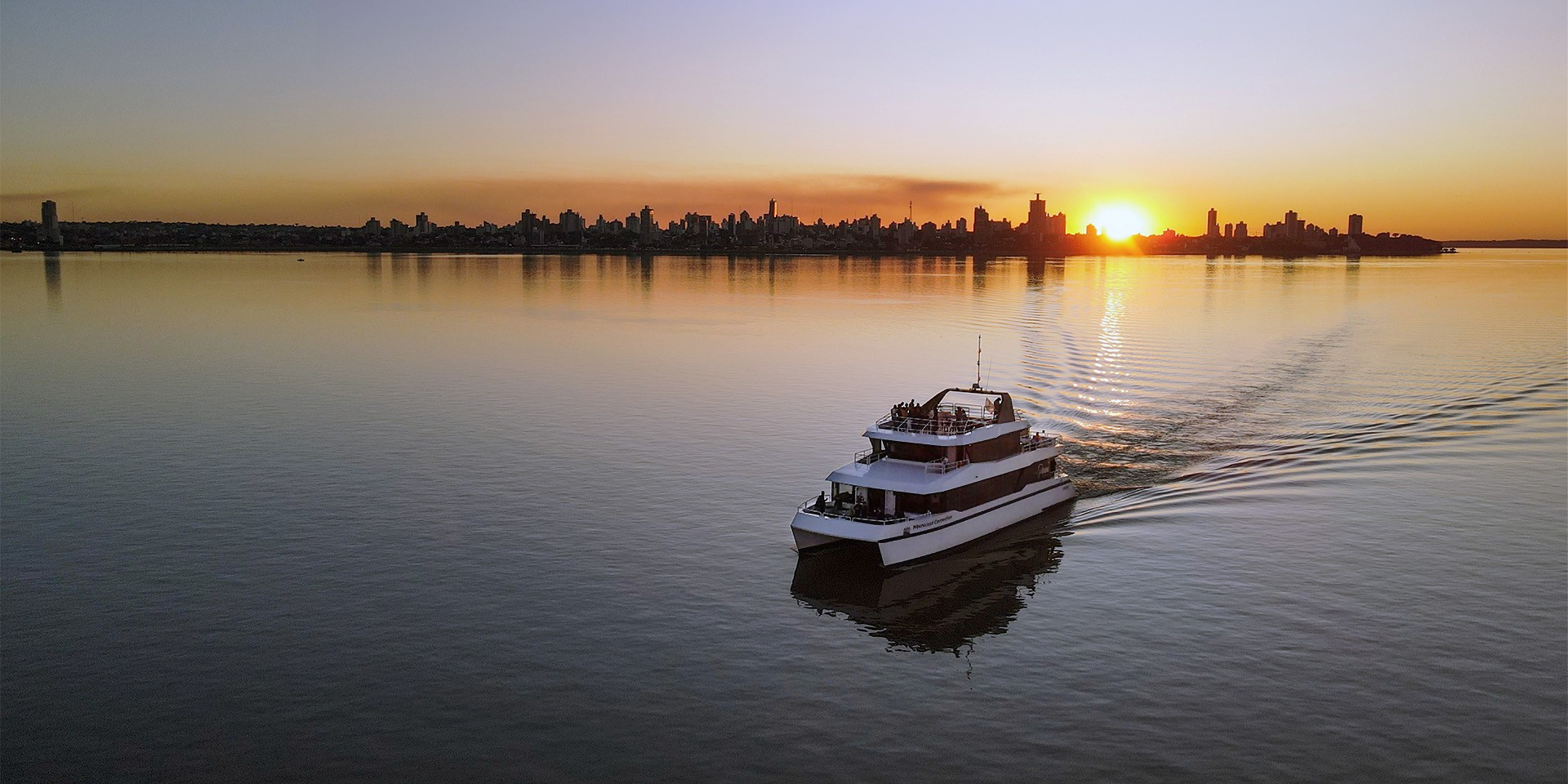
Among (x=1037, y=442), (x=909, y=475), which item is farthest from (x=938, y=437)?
(x=1037, y=442)

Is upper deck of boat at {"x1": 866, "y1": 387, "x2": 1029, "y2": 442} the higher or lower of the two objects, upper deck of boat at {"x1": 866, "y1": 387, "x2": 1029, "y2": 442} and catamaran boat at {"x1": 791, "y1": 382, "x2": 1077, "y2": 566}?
the higher

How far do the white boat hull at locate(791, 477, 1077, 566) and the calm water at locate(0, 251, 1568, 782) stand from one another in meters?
0.90

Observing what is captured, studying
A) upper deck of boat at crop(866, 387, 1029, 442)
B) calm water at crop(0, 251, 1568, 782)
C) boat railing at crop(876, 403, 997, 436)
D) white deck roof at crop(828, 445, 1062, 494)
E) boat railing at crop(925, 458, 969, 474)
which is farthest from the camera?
boat railing at crop(876, 403, 997, 436)

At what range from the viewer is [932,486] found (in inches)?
1555

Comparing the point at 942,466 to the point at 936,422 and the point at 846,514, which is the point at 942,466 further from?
the point at 846,514

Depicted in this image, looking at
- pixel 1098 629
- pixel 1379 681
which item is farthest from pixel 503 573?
pixel 1379 681

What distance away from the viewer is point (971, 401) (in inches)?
2869

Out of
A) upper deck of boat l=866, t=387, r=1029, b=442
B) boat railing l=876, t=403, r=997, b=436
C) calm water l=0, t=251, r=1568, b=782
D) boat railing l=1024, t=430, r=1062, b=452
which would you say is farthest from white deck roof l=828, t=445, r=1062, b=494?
calm water l=0, t=251, r=1568, b=782

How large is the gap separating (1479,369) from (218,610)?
9146 cm

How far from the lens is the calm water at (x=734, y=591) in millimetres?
24953

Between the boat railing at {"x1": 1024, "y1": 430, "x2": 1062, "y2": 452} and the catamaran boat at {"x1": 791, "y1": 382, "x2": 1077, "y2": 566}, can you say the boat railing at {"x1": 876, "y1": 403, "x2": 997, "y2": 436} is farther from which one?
the boat railing at {"x1": 1024, "y1": 430, "x2": 1062, "y2": 452}

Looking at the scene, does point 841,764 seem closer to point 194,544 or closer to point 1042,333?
point 194,544

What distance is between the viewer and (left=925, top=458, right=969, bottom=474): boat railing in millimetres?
41062

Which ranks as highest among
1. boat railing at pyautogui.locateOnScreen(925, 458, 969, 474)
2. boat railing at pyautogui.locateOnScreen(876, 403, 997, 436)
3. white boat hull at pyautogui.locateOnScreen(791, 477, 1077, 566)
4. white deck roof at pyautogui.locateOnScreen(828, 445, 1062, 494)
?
boat railing at pyautogui.locateOnScreen(876, 403, 997, 436)
